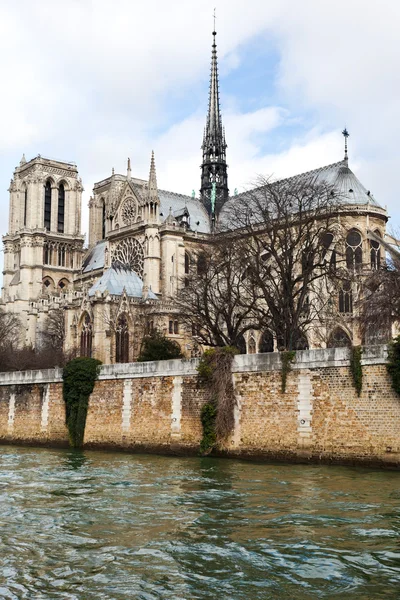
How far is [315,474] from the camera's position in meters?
18.9

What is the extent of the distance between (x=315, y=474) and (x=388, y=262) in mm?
9500

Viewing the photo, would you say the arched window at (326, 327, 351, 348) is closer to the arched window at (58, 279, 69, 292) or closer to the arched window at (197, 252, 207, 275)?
the arched window at (197, 252, 207, 275)

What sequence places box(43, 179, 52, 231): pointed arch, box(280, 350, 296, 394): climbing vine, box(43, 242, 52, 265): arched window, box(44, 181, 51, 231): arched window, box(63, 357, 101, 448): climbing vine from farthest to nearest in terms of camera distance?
1. box(44, 181, 51, 231): arched window
2. box(43, 179, 52, 231): pointed arch
3. box(43, 242, 52, 265): arched window
4. box(63, 357, 101, 448): climbing vine
5. box(280, 350, 296, 394): climbing vine

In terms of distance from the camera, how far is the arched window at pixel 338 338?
46.8m

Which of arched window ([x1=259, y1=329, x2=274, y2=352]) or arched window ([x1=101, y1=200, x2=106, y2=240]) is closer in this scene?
arched window ([x1=259, y1=329, x2=274, y2=352])

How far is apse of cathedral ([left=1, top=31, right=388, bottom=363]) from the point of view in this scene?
169 ft

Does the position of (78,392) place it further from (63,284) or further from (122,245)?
(63,284)

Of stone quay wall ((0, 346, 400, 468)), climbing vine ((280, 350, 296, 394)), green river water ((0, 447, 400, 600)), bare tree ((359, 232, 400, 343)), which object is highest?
bare tree ((359, 232, 400, 343))

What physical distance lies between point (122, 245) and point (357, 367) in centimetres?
4536

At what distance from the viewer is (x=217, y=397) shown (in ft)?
78.2

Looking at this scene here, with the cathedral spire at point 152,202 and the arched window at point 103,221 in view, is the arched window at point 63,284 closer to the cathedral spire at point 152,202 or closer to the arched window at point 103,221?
the arched window at point 103,221

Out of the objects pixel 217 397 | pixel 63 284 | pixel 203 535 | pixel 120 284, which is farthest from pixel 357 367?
pixel 63 284

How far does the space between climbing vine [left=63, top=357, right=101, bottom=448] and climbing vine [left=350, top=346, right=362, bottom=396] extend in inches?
461

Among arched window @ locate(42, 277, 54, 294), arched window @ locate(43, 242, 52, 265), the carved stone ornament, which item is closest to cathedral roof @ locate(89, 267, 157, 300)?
the carved stone ornament
